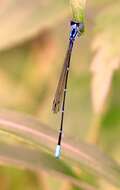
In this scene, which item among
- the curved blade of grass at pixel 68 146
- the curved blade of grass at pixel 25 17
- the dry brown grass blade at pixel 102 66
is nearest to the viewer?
the curved blade of grass at pixel 68 146

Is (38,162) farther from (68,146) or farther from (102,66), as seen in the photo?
(102,66)

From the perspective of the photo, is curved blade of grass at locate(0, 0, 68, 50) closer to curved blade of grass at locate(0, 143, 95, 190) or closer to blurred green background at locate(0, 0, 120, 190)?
blurred green background at locate(0, 0, 120, 190)

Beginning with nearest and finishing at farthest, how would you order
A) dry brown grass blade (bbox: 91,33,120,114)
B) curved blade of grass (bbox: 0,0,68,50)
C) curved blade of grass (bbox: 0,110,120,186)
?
curved blade of grass (bbox: 0,110,120,186)
dry brown grass blade (bbox: 91,33,120,114)
curved blade of grass (bbox: 0,0,68,50)

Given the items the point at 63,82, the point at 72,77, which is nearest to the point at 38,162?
the point at 63,82

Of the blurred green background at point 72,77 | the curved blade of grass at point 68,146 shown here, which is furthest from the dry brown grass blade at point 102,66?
the curved blade of grass at point 68,146

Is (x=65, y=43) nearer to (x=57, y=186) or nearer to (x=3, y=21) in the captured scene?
(x=3, y=21)

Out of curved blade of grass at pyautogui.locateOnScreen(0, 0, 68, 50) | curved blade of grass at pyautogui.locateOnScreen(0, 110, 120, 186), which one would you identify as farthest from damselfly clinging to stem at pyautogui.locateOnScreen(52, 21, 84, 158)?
curved blade of grass at pyautogui.locateOnScreen(0, 0, 68, 50)

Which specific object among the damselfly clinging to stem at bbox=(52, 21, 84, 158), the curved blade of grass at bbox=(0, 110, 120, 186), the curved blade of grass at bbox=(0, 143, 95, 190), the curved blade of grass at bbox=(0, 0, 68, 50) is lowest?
the curved blade of grass at bbox=(0, 143, 95, 190)

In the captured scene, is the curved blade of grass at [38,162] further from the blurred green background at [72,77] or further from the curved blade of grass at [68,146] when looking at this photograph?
the blurred green background at [72,77]
